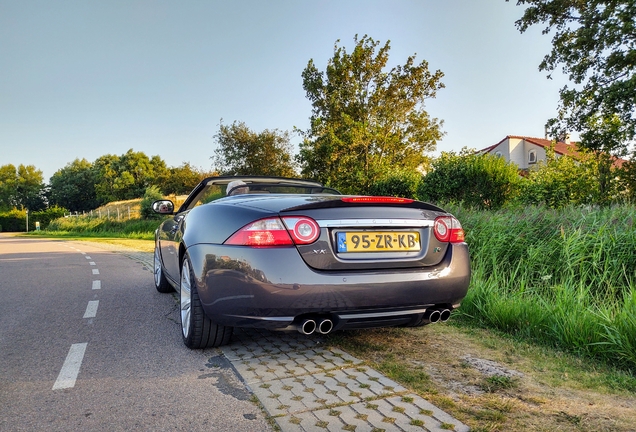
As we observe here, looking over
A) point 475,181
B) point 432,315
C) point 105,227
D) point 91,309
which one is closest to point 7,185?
point 105,227

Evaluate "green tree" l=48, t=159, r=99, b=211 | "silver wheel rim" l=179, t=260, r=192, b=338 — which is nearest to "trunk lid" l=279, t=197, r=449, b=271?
"silver wheel rim" l=179, t=260, r=192, b=338

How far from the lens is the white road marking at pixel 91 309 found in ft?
18.1

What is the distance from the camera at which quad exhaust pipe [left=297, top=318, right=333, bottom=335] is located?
3104 millimetres

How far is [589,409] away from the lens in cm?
261

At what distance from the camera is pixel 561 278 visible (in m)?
5.21

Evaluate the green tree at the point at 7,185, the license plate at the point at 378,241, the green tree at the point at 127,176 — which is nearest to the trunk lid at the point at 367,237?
the license plate at the point at 378,241

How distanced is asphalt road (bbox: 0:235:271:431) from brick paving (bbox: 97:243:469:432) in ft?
0.42

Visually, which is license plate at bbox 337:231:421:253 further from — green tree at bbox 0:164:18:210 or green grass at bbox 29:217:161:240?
green tree at bbox 0:164:18:210

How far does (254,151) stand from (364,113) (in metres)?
7.86

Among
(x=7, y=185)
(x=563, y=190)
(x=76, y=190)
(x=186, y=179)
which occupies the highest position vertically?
(x=7, y=185)

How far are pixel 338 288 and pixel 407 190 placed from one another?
11.4m

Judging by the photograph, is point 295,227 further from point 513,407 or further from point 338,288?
point 513,407

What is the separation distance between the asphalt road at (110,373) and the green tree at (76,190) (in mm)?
86616

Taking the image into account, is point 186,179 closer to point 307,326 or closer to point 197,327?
point 197,327
